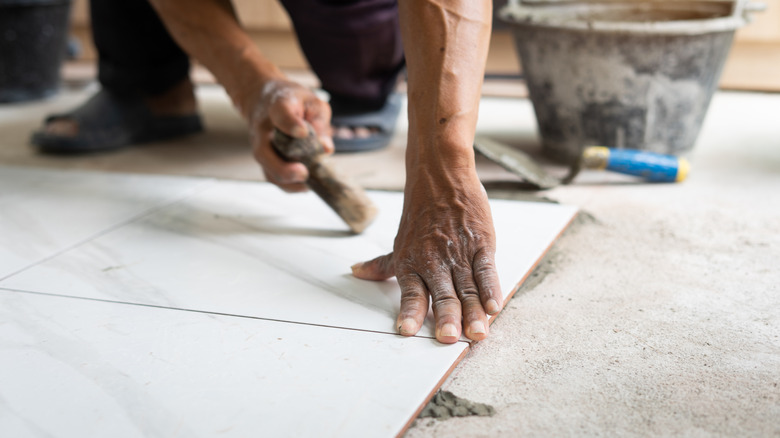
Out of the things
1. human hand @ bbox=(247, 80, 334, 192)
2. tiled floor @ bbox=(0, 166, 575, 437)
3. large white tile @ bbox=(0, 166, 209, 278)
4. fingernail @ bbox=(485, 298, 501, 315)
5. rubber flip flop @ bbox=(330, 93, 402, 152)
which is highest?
human hand @ bbox=(247, 80, 334, 192)

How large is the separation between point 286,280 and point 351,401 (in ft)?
1.30

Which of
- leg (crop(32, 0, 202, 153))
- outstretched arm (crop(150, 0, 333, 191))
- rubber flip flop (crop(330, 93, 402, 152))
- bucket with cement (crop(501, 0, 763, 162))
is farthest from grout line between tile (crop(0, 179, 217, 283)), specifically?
bucket with cement (crop(501, 0, 763, 162))

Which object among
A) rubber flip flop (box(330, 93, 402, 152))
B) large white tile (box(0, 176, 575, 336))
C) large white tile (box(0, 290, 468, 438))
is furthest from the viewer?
rubber flip flop (box(330, 93, 402, 152))

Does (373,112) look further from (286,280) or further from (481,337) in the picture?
(481,337)

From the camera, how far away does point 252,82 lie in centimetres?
149

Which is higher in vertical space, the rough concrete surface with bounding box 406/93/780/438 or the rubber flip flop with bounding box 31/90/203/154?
the rough concrete surface with bounding box 406/93/780/438

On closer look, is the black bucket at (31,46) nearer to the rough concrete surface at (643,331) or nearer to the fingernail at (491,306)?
the rough concrete surface at (643,331)

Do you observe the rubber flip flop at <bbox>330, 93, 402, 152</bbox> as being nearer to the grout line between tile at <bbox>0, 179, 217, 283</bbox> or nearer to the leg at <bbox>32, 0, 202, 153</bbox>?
the grout line between tile at <bbox>0, 179, 217, 283</bbox>

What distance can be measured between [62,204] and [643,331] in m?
1.30

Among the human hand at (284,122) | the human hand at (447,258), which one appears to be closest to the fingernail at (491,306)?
the human hand at (447,258)

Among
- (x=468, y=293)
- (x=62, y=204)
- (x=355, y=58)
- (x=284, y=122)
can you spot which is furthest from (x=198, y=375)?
(x=355, y=58)

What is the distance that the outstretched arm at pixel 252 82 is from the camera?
138 cm

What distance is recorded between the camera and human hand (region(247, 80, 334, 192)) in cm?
135

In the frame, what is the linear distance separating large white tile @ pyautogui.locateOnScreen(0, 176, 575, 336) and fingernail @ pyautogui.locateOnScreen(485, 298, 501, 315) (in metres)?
0.09
